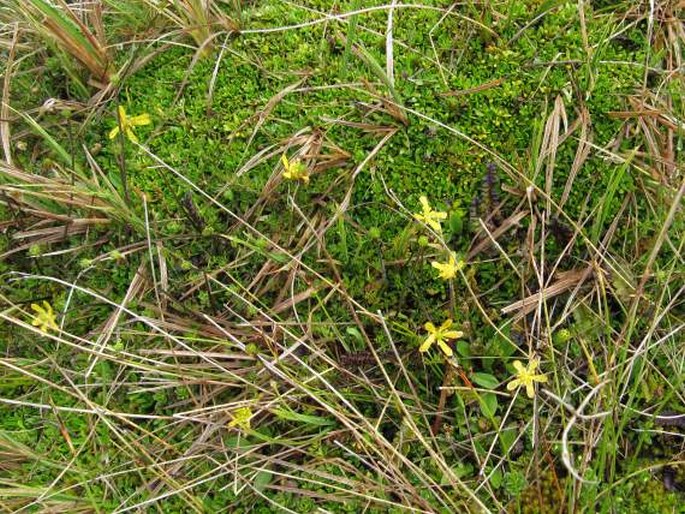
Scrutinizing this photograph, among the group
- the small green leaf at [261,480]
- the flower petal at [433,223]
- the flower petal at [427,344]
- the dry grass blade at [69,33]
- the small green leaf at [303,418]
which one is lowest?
the small green leaf at [261,480]

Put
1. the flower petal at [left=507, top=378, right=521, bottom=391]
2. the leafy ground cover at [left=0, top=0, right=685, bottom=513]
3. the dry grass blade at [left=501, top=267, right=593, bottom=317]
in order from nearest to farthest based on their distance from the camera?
the flower petal at [left=507, top=378, right=521, bottom=391], the leafy ground cover at [left=0, top=0, right=685, bottom=513], the dry grass blade at [left=501, top=267, right=593, bottom=317]

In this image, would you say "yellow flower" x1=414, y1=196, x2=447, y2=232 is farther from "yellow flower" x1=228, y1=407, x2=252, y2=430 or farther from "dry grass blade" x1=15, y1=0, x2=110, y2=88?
"dry grass blade" x1=15, y1=0, x2=110, y2=88

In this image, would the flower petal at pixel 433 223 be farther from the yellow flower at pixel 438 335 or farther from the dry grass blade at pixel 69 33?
the dry grass blade at pixel 69 33

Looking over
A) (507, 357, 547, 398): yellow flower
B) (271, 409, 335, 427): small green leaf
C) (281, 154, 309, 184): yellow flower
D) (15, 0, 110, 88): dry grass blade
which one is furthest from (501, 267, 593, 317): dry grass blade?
(15, 0, 110, 88): dry grass blade

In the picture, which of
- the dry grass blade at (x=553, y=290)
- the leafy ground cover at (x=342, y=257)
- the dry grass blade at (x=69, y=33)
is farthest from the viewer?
the dry grass blade at (x=69, y=33)

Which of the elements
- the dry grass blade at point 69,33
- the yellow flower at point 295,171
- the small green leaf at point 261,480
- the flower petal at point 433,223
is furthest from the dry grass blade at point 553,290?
the dry grass blade at point 69,33
